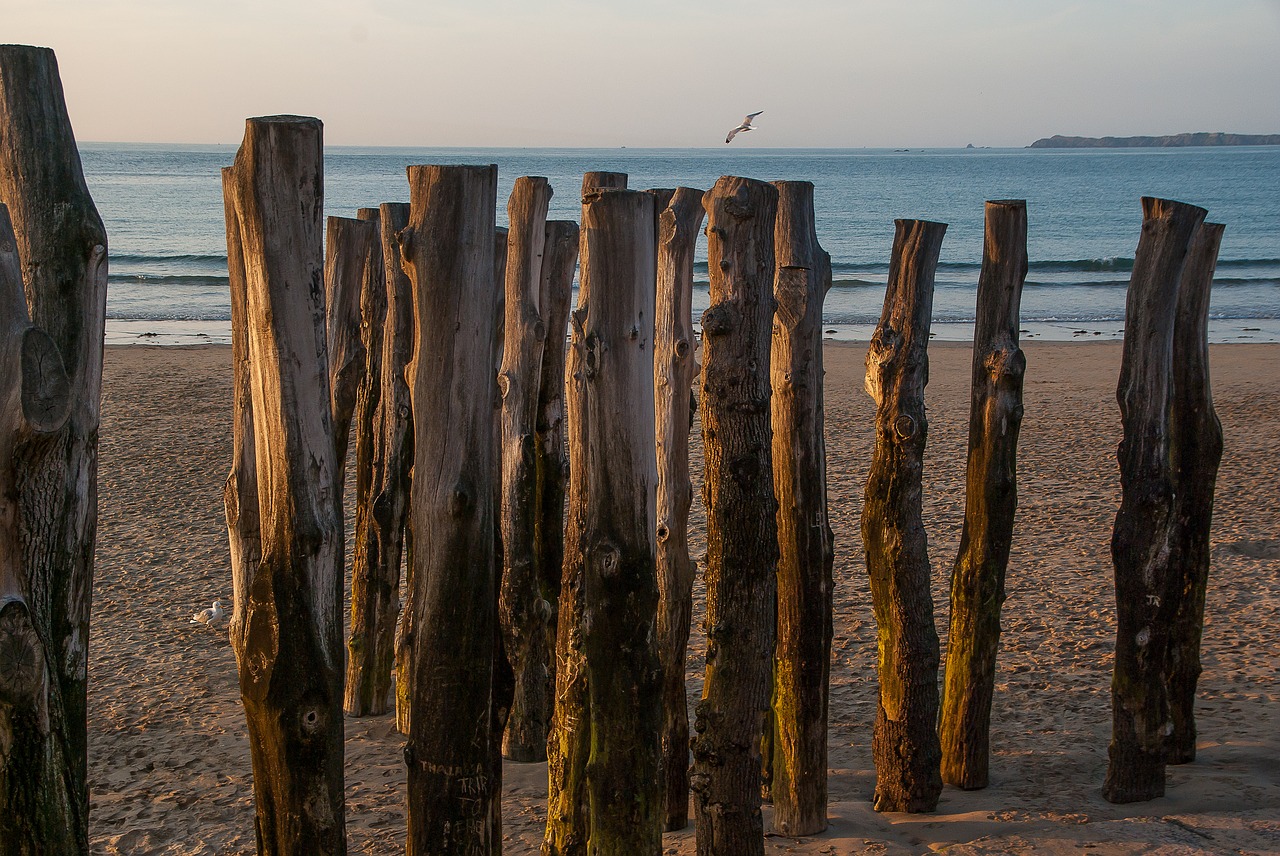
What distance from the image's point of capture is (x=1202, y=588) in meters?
4.34

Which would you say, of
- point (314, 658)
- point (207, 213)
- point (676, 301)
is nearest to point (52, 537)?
point (314, 658)

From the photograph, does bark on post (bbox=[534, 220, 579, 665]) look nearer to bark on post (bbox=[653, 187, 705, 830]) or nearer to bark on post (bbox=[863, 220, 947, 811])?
bark on post (bbox=[653, 187, 705, 830])

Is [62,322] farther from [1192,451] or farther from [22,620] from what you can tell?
[1192,451]

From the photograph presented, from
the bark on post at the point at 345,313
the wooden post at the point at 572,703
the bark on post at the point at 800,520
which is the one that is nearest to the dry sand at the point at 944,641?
the bark on post at the point at 800,520

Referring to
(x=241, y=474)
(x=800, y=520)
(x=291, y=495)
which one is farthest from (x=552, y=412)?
(x=291, y=495)

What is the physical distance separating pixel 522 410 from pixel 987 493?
1.84m

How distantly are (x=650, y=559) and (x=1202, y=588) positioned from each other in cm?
247

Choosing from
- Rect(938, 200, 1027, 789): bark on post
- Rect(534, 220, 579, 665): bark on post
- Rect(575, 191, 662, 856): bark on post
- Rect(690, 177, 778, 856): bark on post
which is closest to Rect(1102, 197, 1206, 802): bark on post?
Rect(938, 200, 1027, 789): bark on post

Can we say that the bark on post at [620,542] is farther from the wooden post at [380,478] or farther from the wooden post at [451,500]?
the wooden post at [380,478]

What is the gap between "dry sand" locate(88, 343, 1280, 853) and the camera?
13.1 ft

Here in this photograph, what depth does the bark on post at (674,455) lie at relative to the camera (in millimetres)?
3832

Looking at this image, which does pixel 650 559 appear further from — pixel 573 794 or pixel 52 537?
pixel 52 537

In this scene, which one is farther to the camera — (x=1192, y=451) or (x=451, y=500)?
(x=1192, y=451)

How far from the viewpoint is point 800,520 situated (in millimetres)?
3914
